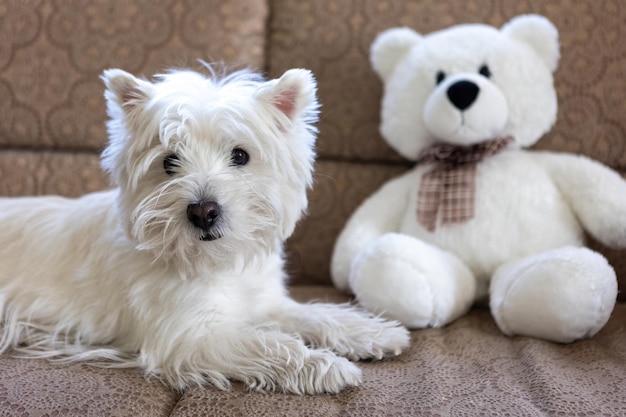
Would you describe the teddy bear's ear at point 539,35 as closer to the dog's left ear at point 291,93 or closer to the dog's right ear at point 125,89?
the dog's left ear at point 291,93

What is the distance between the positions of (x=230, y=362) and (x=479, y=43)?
1145mm

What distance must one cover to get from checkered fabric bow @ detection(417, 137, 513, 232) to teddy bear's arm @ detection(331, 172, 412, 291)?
0.35 ft

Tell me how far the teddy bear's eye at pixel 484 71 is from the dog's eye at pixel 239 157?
799 millimetres

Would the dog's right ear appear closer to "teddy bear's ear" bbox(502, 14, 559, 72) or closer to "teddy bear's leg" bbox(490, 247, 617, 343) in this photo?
"teddy bear's leg" bbox(490, 247, 617, 343)

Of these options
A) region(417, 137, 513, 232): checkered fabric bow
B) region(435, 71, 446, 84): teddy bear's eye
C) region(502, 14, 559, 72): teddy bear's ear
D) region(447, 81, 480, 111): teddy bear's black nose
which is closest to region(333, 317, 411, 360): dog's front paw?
region(417, 137, 513, 232): checkered fabric bow

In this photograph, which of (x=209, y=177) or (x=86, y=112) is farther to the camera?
(x=86, y=112)

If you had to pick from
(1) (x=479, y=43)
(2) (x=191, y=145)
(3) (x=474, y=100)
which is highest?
(1) (x=479, y=43)

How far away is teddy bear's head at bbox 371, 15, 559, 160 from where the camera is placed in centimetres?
166

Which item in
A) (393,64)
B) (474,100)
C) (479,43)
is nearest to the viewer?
(474,100)

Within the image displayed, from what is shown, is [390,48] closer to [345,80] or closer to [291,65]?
[345,80]

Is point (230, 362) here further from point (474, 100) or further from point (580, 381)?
point (474, 100)

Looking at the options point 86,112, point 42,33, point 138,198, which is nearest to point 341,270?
point 138,198

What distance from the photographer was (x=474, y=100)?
1643mm

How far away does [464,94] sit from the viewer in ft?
5.37
